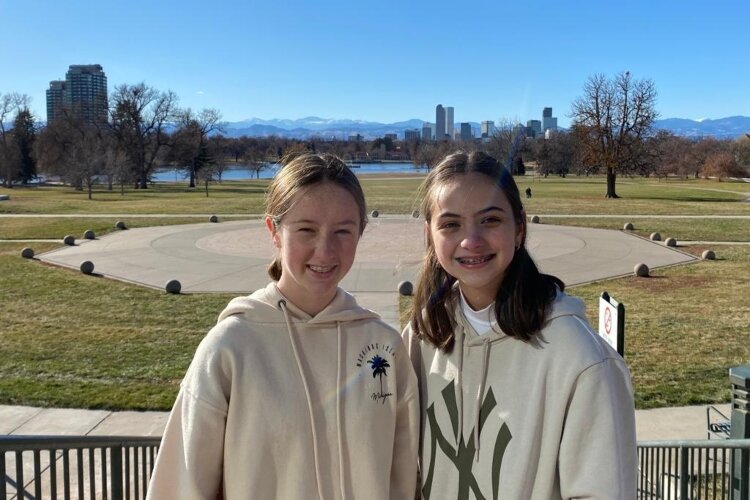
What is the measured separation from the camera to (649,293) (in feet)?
45.6

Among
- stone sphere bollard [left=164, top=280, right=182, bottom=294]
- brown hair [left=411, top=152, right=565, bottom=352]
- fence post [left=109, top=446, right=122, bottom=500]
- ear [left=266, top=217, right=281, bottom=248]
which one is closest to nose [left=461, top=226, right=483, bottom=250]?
brown hair [left=411, top=152, right=565, bottom=352]

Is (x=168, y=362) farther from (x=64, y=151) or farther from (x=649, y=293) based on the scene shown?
(x=64, y=151)

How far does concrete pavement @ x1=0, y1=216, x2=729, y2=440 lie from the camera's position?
23.3 feet

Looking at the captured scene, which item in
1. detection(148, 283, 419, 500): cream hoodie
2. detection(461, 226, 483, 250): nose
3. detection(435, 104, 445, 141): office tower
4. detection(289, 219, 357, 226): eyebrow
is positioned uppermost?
detection(435, 104, 445, 141): office tower

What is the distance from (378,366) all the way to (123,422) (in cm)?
577

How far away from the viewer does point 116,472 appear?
12.2 ft

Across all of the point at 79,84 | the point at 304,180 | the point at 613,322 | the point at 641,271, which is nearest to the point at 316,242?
the point at 304,180

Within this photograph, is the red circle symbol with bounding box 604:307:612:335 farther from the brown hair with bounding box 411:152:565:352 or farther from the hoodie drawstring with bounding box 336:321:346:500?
the hoodie drawstring with bounding box 336:321:346:500

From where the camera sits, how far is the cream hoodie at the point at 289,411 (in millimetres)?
2059

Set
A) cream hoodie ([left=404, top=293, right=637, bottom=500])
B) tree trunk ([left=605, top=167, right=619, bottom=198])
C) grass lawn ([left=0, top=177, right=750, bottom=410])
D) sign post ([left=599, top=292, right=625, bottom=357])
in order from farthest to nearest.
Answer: tree trunk ([left=605, top=167, right=619, bottom=198]), grass lawn ([left=0, top=177, right=750, bottom=410]), sign post ([left=599, top=292, right=625, bottom=357]), cream hoodie ([left=404, top=293, right=637, bottom=500])

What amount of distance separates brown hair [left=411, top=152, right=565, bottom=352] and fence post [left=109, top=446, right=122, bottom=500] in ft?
6.99

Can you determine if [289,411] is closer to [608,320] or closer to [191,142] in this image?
[608,320]

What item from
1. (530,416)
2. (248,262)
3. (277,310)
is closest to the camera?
(530,416)

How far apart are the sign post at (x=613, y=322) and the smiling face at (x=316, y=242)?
3745mm
